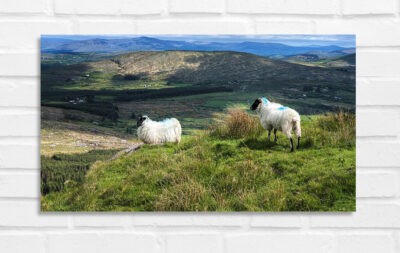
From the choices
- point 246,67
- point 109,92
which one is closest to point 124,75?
point 109,92

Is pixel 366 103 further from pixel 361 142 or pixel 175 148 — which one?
pixel 175 148
